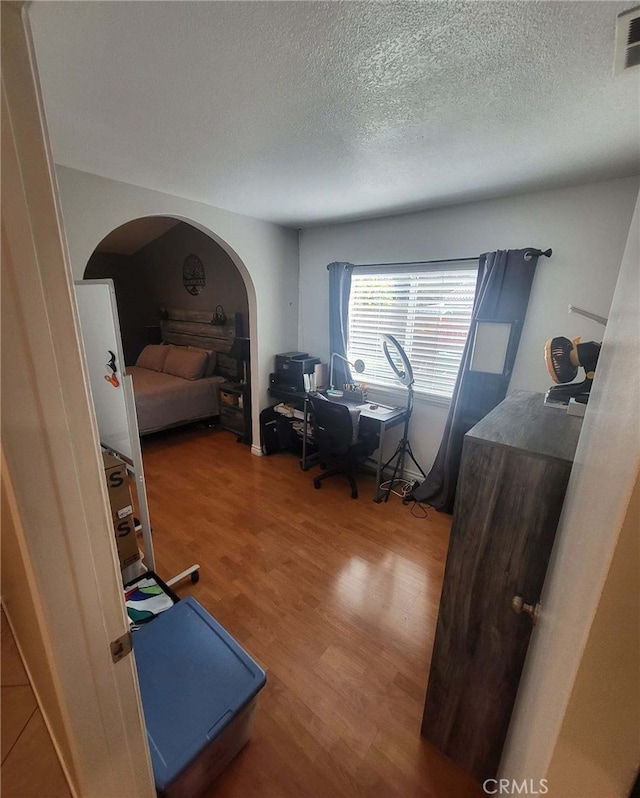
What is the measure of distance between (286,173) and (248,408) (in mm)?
2353

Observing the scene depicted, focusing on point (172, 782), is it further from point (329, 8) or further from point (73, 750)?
point (329, 8)

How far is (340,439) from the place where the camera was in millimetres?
2619

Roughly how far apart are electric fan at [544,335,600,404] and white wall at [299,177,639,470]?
40.4 inches

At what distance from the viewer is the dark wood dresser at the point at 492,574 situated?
88 centimetres

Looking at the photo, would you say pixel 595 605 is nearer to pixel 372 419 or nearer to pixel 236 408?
pixel 372 419

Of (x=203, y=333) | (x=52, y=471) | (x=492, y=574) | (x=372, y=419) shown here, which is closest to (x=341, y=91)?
(x=52, y=471)

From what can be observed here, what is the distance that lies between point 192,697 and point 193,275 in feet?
16.1

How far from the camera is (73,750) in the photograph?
0.59m

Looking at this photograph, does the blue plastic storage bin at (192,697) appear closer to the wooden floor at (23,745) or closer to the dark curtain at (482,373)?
the wooden floor at (23,745)

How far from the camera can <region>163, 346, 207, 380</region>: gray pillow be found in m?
4.18

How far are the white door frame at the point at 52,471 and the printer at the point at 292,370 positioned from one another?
2707 millimetres

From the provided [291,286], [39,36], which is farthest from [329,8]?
[291,286]

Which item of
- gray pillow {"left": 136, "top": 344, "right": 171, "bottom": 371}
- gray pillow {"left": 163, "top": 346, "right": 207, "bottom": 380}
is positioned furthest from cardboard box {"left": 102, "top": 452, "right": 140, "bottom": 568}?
gray pillow {"left": 136, "top": 344, "right": 171, "bottom": 371}

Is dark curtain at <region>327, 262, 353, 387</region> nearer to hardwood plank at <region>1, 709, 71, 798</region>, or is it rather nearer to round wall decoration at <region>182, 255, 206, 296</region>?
round wall decoration at <region>182, 255, 206, 296</region>
